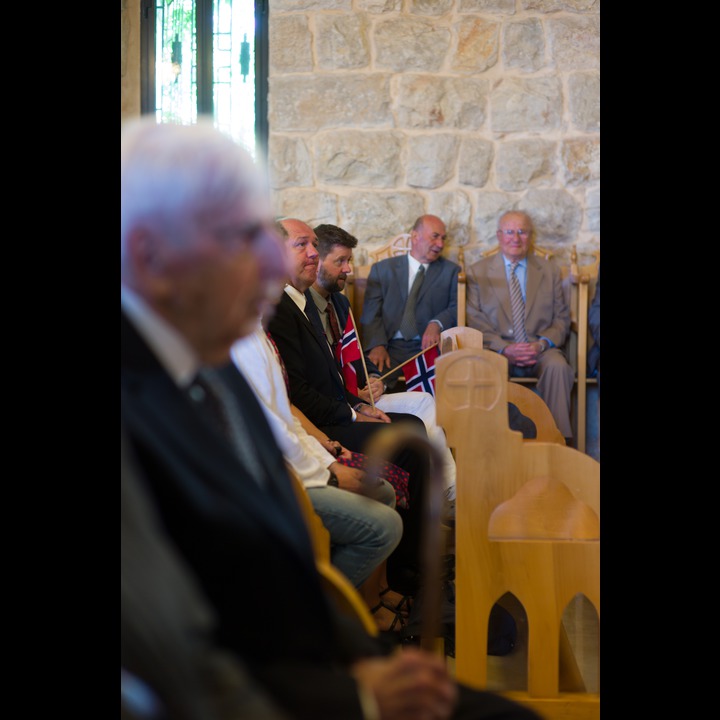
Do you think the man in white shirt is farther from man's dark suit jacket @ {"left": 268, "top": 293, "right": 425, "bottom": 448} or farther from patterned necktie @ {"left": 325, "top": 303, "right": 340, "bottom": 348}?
patterned necktie @ {"left": 325, "top": 303, "right": 340, "bottom": 348}

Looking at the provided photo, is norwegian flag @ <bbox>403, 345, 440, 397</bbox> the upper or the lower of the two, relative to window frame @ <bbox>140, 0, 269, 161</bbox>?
lower

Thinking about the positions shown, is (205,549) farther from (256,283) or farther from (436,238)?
(436,238)

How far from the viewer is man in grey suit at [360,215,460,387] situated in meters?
4.89

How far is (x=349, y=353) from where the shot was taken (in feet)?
12.4

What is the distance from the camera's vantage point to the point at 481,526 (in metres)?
2.01

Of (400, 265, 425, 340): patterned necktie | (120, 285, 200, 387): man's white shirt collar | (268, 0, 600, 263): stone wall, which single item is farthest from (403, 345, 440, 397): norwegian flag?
(120, 285, 200, 387): man's white shirt collar

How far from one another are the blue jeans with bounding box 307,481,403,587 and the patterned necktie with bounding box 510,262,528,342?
3029mm

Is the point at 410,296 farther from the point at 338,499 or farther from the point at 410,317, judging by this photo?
the point at 338,499

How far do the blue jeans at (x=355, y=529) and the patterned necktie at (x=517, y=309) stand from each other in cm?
303
